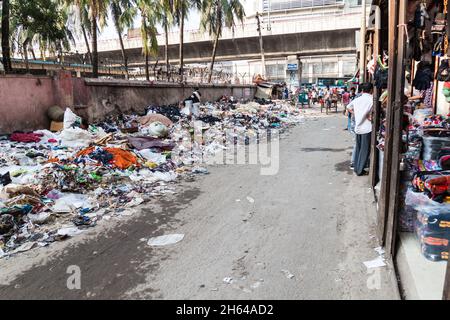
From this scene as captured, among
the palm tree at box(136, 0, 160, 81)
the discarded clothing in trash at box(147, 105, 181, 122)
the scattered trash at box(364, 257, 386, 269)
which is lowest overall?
the scattered trash at box(364, 257, 386, 269)

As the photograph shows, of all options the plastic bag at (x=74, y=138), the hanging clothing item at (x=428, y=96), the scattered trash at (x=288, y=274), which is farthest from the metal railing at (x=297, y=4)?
the scattered trash at (x=288, y=274)

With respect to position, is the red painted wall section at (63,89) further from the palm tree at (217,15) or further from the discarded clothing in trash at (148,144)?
the palm tree at (217,15)

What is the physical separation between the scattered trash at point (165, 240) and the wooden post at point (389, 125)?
2.15 m

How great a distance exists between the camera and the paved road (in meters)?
2.93

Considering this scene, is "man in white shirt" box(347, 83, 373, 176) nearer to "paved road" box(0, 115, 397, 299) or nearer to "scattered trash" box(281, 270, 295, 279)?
"paved road" box(0, 115, 397, 299)

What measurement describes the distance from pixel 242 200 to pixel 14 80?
24.6 feet

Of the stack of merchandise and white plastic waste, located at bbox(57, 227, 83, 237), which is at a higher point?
the stack of merchandise

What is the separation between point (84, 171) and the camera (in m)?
6.21

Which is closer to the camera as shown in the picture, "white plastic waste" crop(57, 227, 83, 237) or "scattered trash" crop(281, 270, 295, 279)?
"scattered trash" crop(281, 270, 295, 279)

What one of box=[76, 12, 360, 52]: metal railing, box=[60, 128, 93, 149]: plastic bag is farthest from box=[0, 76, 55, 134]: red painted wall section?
box=[76, 12, 360, 52]: metal railing

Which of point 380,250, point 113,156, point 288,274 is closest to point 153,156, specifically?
point 113,156

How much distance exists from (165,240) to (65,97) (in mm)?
8337

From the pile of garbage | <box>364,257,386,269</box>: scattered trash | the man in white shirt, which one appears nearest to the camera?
<box>364,257,386,269</box>: scattered trash

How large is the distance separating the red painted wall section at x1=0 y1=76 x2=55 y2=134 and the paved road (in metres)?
6.04
